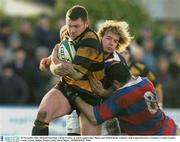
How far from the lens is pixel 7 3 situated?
21312 mm

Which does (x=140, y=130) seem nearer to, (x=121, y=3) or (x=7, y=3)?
(x=121, y=3)

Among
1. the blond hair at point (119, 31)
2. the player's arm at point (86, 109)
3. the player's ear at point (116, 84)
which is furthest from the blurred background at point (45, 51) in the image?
the player's arm at point (86, 109)

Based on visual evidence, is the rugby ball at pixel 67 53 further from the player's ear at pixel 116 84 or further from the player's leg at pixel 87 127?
the player's leg at pixel 87 127

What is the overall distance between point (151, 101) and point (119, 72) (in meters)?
0.52

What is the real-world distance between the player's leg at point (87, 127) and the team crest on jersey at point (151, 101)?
742 millimetres

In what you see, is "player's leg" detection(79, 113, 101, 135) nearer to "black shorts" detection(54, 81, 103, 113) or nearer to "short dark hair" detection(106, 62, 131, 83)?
"black shorts" detection(54, 81, 103, 113)

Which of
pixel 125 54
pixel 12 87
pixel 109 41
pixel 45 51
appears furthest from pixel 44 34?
pixel 109 41

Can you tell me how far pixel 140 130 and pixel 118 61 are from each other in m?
0.82

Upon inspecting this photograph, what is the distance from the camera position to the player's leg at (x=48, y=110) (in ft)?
32.4

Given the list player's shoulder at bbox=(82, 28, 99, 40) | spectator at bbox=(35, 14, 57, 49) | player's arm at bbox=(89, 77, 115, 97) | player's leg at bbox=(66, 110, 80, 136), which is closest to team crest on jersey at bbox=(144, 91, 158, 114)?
player's arm at bbox=(89, 77, 115, 97)

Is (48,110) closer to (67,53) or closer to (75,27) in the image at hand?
(67,53)

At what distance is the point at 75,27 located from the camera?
9.74m

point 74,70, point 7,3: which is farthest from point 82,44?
point 7,3

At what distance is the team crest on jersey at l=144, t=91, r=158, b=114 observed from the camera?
31.6 ft
